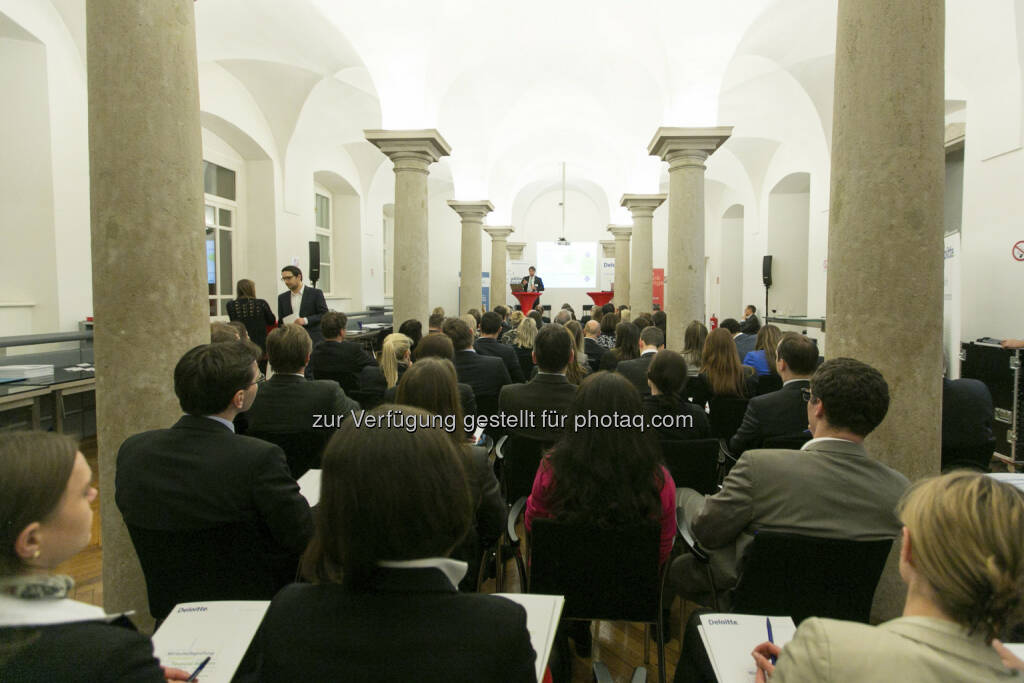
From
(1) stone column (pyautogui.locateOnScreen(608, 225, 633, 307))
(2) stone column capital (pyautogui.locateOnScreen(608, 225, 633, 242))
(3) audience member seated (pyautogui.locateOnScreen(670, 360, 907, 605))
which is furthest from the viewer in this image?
(2) stone column capital (pyautogui.locateOnScreen(608, 225, 633, 242))

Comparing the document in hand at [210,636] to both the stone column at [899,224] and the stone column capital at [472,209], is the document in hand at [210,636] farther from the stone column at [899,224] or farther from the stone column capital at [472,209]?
the stone column capital at [472,209]

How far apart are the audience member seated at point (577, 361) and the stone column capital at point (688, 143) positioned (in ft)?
9.89

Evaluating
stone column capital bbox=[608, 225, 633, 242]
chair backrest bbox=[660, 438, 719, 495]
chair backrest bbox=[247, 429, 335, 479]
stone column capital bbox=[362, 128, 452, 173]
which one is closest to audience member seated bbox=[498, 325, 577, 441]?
chair backrest bbox=[660, 438, 719, 495]

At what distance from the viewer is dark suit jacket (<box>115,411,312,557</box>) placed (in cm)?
175

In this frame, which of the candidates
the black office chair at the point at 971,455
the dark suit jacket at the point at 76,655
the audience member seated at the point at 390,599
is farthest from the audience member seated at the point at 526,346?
the dark suit jacket at the point at 76,655

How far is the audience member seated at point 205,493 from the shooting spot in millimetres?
1747

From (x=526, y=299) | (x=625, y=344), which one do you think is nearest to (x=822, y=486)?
(x=625, y=344)

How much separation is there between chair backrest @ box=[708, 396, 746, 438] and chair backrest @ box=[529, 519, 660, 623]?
2.19 m

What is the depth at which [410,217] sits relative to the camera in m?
7.41

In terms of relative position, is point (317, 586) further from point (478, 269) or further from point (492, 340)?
point (478, 269)

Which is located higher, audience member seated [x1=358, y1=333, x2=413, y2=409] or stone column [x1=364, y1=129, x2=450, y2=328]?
stone column [x1=364, y1=129, x2=450, y2=328]

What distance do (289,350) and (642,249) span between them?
946 cm

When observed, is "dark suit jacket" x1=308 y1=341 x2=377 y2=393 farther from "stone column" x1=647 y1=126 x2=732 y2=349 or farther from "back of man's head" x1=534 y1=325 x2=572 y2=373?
"stone column" x1=647 y1=126 x2=732 y2=349

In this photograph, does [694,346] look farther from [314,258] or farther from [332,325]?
[314,258]
